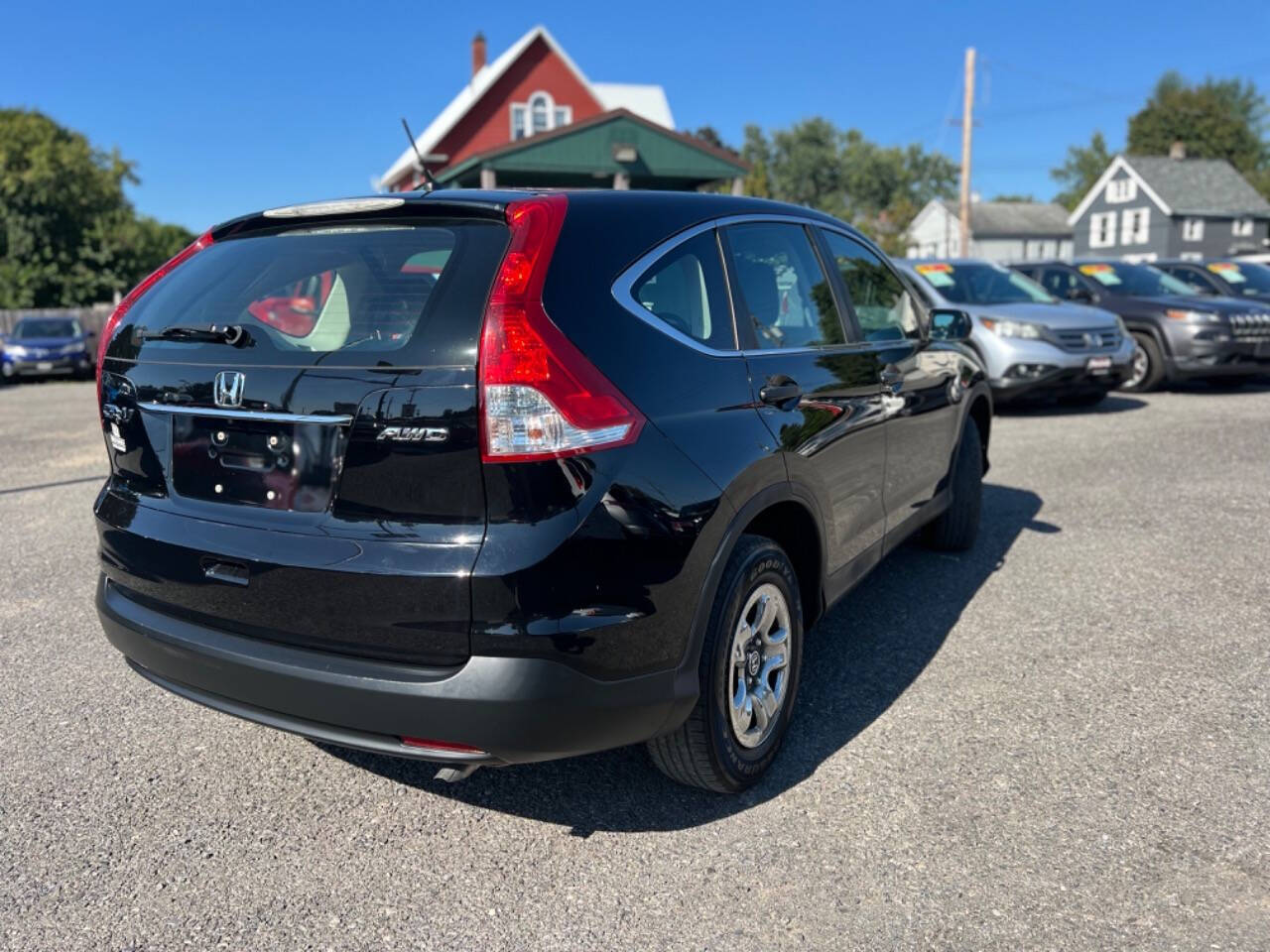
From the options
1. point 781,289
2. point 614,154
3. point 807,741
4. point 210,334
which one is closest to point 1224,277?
point 781,289

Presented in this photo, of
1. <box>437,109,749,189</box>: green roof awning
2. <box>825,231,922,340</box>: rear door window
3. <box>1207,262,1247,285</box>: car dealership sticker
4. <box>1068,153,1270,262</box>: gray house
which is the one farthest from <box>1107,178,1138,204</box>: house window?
<box>825,231,922,340</box>: rear door window

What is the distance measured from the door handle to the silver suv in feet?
23.8

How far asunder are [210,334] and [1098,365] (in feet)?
31.3

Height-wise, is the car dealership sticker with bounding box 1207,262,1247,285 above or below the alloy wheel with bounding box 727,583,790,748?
above

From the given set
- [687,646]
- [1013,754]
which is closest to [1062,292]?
[1013,754]

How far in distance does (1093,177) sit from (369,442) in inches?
4133

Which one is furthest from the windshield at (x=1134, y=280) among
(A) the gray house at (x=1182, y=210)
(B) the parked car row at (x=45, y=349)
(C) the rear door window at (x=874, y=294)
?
(A) the gray house at (x=1182, y=210)

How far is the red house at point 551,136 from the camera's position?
23.7 metres

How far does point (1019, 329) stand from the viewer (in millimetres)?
10078

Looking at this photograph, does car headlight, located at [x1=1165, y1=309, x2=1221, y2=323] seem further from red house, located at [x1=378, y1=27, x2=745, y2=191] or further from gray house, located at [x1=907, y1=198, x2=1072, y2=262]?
gray house, located at [x1=907, y1=198, x2=1072, y2=262]

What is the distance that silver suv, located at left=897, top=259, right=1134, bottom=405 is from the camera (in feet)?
32.7

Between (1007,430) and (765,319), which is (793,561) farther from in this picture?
(1007,430)

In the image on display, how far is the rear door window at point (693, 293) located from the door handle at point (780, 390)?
17cm

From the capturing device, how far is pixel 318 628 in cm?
242
